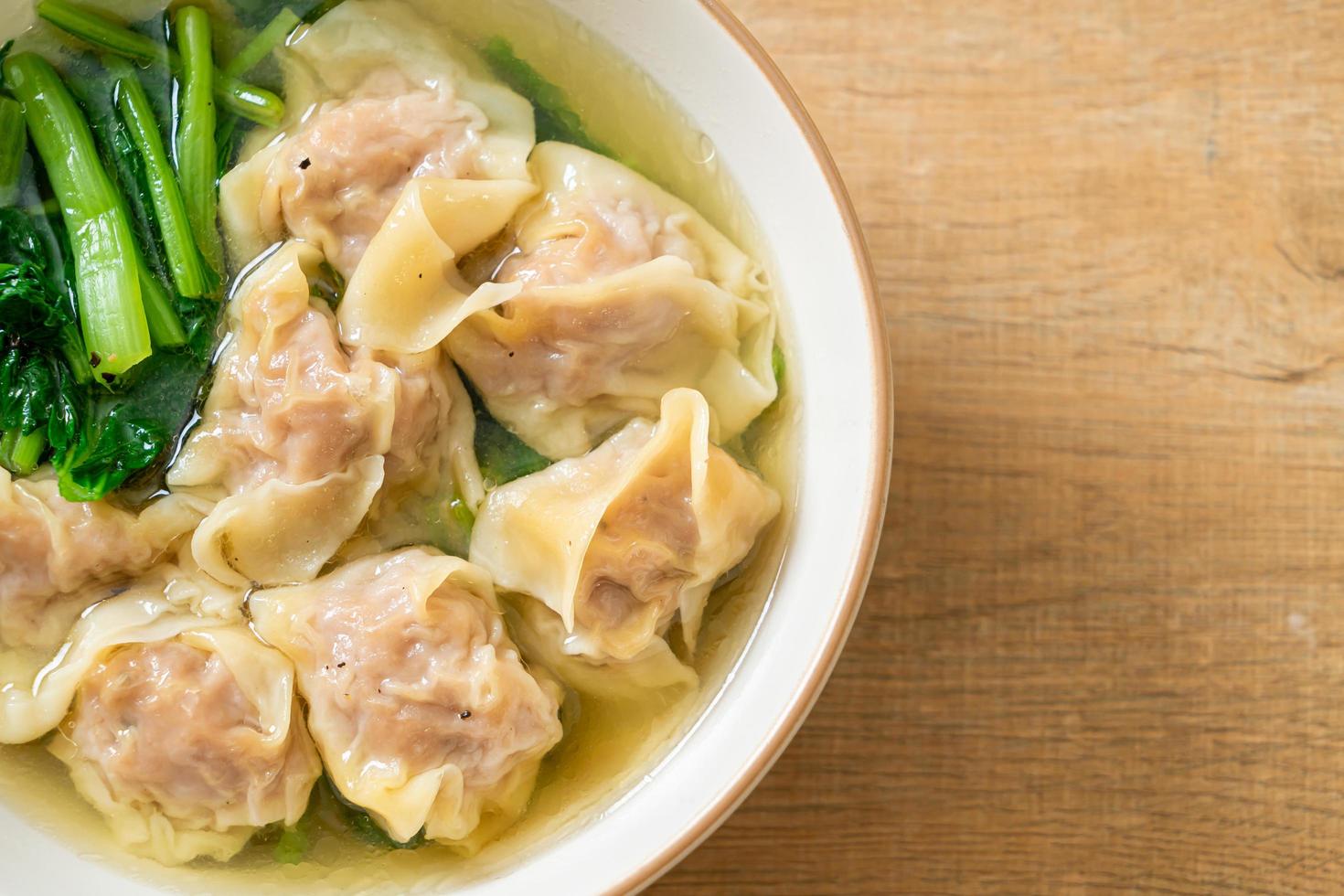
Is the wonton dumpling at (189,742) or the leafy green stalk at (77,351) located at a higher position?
the leafy green stalk at (77,351)

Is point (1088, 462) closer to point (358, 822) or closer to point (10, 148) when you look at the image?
point (358, 822)

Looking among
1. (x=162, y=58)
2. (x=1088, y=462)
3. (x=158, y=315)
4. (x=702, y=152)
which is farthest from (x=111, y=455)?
(x=1088, y=462)

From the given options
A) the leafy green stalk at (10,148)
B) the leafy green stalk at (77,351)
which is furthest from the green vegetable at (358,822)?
the leafy green stalk at (10,148)

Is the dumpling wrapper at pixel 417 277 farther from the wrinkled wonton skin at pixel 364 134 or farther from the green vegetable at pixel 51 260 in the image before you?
the green vegetable at pixel 51 260

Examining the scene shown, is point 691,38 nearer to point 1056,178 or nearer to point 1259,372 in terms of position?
point 1056,178

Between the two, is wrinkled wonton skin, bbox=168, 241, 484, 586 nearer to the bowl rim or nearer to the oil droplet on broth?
the oil droplet on broth

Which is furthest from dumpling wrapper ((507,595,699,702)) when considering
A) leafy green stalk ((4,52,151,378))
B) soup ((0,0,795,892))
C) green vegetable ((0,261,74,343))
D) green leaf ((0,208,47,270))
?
green leaf ((0,208,47,270))

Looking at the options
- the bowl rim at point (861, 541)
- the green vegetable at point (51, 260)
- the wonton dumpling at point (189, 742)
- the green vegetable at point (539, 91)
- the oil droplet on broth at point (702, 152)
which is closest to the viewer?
the bowl rim at point (861, 541)
